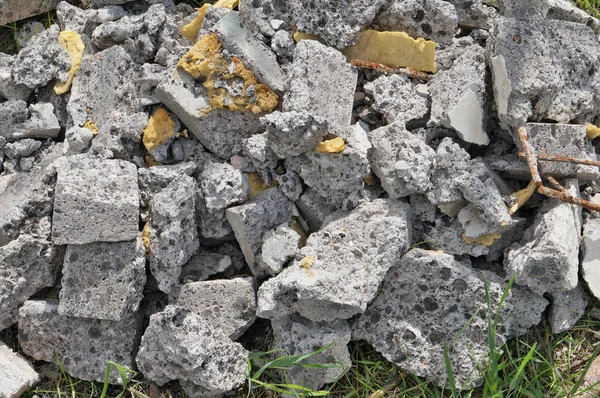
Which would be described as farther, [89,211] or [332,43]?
[332,43]

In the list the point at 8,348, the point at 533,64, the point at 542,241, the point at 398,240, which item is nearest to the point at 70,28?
the point at 8,348

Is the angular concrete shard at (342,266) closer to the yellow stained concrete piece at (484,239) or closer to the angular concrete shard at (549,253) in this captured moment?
the yellow stained concrete piece at (484,239)

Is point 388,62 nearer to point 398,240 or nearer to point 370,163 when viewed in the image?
point 370,163

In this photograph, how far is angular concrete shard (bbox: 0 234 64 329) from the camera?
2748 millimetres

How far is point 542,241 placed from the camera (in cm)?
262

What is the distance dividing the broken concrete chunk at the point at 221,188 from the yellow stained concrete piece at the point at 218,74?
0.24 meters

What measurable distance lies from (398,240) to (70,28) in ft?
6.01

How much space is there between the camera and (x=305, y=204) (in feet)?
9.31

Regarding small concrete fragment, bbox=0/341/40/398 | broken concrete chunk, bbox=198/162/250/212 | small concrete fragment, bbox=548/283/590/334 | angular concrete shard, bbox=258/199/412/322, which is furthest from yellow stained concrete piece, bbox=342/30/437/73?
small concrete fragment, bbox=0/341/40/398

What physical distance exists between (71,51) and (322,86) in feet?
3.89

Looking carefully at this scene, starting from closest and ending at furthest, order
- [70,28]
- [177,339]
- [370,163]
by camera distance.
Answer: [177,339], [370,163], [70,28]

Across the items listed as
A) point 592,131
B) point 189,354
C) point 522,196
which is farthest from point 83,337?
point 592,131

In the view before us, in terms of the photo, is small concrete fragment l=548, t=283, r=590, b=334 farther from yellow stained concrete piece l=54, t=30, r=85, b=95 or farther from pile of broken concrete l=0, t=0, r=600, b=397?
yellow stained concrete piece l=54, t=30, r=85, b=95

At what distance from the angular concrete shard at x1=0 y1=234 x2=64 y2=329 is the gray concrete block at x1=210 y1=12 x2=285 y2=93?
1.07 metres
